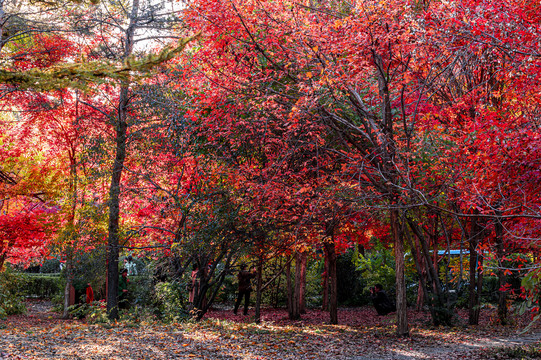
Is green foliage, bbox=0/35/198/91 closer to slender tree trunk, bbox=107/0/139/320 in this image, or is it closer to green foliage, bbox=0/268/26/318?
slender tree trunk, bbox=107/0/139/320

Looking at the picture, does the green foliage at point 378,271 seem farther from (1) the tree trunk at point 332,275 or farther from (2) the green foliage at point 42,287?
(2) the green foliage at point 42,287

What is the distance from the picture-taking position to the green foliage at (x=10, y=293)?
52.5 ft

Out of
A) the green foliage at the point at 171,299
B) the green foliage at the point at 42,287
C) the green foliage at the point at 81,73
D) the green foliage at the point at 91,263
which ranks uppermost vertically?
the green foliage at the point at 81,73

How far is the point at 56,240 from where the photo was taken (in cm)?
1297

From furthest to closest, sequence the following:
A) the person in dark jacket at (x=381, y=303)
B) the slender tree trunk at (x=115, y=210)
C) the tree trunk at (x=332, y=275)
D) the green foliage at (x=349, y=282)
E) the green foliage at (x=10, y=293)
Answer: the green foliage at (x=349, y=282) → the green foliage at (x=10, y=293) → the person in dark jacket at (x=381, y=303) → the slender tree trunk at (x=115, y=210) → the tree trunk at (x=332, y=275)

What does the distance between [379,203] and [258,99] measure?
3499 mm

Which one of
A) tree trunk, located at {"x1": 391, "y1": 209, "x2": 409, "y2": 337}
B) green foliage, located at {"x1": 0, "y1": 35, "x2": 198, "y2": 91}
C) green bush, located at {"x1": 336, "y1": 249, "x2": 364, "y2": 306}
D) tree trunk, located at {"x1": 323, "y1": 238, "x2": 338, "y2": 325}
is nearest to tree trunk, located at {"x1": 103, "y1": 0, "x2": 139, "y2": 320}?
tree trunk, located at {"x1": 323, "y1": 238, "x2": 338, "y2": 325}

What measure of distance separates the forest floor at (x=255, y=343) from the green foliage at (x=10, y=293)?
8.06m

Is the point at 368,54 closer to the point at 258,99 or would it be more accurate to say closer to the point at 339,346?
the point at 258,99

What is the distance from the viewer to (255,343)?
26.9ft

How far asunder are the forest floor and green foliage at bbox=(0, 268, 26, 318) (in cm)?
806

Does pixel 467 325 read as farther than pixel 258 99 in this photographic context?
Yes

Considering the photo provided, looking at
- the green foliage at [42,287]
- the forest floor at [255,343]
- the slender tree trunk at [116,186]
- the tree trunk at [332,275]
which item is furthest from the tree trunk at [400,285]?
the green foliage at [42,287]

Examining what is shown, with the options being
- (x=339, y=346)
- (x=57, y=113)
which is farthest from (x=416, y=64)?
(x=57, y=113)
